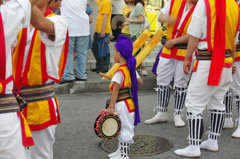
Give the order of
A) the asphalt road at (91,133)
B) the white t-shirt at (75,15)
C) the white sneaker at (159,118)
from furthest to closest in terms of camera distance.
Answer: the white t-shirt at (75,15), the white sneaker at (159,118), the asphalt road at (91,133)

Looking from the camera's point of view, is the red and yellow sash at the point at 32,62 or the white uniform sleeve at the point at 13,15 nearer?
the white uniform sleeve at the point at 13,15

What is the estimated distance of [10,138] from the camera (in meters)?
2.18

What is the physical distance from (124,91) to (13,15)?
2.31 meters

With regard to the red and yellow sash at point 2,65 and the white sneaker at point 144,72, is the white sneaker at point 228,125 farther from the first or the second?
the red and yellow sash at point 2,65

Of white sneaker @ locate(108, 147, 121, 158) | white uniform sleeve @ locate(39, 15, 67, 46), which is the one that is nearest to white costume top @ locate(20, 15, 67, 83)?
white uniform sleeve @ locate(39, 15, 67, 46)

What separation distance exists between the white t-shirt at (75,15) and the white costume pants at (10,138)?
5668mm

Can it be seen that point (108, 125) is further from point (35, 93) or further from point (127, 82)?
point (35, 93)

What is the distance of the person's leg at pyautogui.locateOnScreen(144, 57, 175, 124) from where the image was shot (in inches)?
222

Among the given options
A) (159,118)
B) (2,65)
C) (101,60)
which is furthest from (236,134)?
(101,60)

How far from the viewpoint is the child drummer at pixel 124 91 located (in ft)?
13.8

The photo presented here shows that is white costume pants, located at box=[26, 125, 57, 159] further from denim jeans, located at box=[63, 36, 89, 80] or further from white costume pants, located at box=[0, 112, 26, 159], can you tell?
denim jeans, located at box=[63, 36, 89, 80]

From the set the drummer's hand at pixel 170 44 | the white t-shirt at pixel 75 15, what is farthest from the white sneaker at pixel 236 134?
the white t-shirt at pixel 75 15

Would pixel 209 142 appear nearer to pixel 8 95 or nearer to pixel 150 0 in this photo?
pixel 8 95

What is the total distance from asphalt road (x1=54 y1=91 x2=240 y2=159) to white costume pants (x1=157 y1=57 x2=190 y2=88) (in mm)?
647
